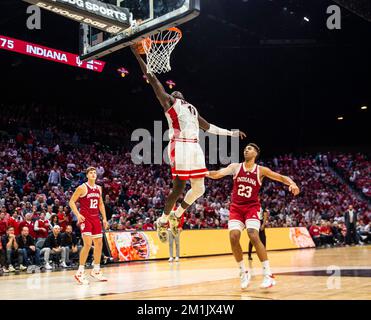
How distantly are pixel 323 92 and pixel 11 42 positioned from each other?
19307mm

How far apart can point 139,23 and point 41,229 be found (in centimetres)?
740

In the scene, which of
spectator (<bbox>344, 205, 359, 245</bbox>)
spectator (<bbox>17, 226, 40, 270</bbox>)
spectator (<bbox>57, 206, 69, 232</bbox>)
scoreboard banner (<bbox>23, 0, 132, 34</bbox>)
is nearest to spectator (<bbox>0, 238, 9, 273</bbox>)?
spectator (<bbox>17, 226, 40, 270</bbox>)

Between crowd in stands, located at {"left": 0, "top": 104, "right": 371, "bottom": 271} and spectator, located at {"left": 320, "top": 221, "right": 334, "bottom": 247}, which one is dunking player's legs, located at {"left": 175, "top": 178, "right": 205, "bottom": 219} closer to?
crowd in stands, located at {"left": 0, "top": 104, "right": 371, "bottom": 271}

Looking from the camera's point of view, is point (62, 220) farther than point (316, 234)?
No

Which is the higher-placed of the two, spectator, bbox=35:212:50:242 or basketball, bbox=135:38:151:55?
basketball, bbox=135:38:151:55

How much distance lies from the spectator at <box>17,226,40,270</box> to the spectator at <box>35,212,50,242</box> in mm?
309

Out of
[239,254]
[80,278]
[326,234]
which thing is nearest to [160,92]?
[239,254]

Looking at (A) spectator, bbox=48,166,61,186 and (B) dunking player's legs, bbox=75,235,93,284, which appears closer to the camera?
(B) dunking player's legs, bbox=75,235,93,284

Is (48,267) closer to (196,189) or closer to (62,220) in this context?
(62,220)

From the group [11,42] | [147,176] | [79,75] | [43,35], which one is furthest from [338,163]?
[11,42]

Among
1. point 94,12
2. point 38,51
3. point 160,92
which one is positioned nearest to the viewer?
point 160,92

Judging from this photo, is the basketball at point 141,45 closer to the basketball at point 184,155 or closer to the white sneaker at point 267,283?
the basketball at point 184,155

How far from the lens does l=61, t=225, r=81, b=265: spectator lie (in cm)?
1296

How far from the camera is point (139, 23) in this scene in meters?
7.23
